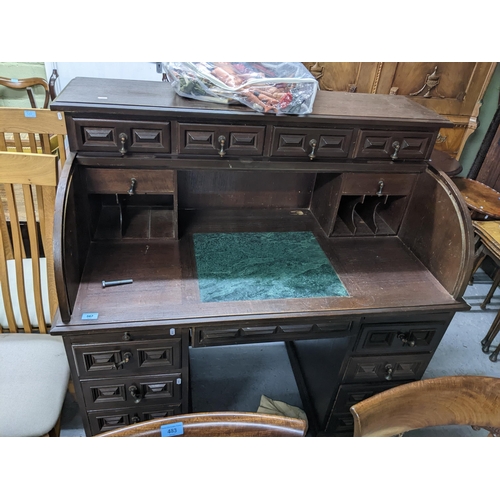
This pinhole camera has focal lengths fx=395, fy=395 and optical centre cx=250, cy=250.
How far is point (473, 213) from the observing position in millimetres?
2451

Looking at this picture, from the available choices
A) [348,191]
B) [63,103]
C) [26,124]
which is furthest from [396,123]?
[26,124]

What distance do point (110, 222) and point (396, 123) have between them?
1.09 metres

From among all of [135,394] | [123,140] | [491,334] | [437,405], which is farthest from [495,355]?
[123,140]

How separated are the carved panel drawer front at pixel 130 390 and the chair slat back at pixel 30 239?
1.18 ft

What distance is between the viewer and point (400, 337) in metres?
1.46

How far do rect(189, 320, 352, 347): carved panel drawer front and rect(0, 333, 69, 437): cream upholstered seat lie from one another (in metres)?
0.51

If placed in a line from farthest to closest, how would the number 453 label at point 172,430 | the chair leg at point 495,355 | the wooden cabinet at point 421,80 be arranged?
the wooden cabinet at point 421,80
the chair leg at point 495,355
the number 453 label at point 172,430

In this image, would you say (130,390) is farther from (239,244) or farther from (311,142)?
(311,142)

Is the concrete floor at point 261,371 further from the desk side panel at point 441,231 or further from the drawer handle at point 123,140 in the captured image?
the drawer handle at point 123,140

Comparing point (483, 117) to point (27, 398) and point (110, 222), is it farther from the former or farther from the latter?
point (27, 398)

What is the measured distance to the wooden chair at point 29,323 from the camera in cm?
124

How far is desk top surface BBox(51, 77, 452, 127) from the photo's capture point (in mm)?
1180

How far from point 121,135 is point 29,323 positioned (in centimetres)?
81

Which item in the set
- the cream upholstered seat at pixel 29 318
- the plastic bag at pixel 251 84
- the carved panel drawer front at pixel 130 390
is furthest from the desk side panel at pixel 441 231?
the cream upholstered seat at pixel 29 318
